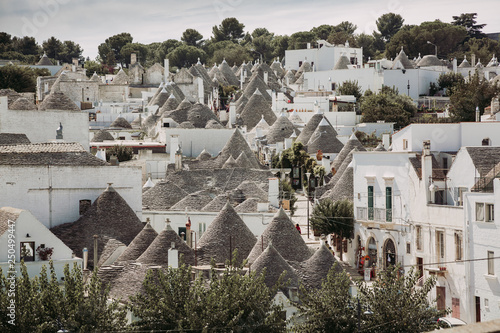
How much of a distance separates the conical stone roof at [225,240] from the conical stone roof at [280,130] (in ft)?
113

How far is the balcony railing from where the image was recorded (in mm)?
43500

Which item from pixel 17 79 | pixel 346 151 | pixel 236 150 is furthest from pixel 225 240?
pixel 17 79

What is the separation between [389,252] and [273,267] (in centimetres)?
1112

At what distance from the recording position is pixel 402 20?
147500 mm

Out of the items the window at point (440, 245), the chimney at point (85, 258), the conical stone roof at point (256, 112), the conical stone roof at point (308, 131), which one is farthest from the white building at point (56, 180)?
the conical stone roof at point (256, 112)

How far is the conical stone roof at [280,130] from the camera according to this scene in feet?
243

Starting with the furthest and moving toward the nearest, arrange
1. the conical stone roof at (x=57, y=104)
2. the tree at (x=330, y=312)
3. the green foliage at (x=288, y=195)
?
the conical stone roof at (x=57, y=104) < the green foliage at (x=288, y=195) < the tree at (x=330, y=312)

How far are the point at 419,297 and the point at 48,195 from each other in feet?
61.9

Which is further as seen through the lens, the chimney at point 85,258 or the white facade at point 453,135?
the white facade at point 453,135

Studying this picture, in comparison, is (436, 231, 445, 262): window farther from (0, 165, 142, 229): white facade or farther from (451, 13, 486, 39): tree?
(451, 13, 486, 39): tree

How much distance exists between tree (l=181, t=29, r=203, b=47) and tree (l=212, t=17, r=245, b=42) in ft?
8.31

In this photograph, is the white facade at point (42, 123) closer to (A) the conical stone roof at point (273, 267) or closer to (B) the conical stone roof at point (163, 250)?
(B) the conical stone roof at point (163, 250)

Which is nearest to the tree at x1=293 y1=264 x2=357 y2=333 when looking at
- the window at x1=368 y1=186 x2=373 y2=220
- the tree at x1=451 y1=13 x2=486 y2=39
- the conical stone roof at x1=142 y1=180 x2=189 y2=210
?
the window at x1=368 y1=186 x2=373 y2=220

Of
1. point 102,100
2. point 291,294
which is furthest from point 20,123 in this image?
point 102,100
